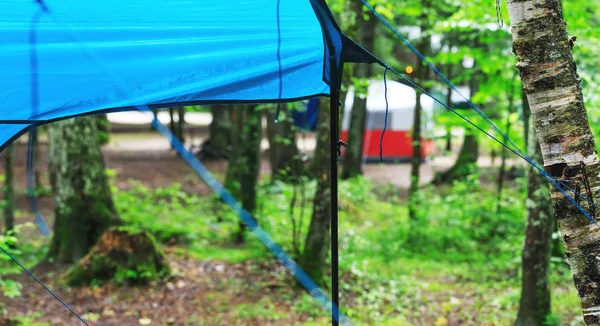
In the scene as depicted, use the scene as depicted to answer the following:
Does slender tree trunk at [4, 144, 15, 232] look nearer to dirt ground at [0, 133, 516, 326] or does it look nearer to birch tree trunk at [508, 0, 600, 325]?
dirt ground at [0, 133, 516, 326]

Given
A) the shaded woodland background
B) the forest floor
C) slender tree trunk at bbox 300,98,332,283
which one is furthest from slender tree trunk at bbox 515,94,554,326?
slender tree trunk at bbox 300,98,332,283

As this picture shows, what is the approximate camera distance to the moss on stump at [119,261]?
6.18 meters

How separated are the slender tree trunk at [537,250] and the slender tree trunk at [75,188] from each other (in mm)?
A: 5015

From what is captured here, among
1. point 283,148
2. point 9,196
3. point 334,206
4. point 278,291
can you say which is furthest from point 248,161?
point 334,206

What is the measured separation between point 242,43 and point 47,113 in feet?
3.61

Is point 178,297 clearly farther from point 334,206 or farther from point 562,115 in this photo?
point 562,115

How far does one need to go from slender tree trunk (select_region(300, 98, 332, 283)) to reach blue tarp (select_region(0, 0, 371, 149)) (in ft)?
9.61

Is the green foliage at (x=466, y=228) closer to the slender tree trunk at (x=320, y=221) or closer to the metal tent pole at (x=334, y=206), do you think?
the slender tree trunk at (x=320, y=221)

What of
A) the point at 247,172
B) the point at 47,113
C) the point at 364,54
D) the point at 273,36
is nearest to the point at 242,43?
the point at 273,36

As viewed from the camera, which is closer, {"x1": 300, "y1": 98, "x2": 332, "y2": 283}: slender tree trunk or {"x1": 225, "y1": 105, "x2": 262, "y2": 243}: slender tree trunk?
{"x1": 300, "y1": 98, "x2": 332, "y2": 283}: slender tree trunk

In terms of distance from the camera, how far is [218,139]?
1606 cm

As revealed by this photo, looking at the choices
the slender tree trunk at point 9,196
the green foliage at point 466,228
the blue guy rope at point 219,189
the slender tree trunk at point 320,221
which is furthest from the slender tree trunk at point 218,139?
the slender tree trunk at point 320,221

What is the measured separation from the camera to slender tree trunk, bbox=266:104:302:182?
6.93 metres

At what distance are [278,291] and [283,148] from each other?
7094 mm
